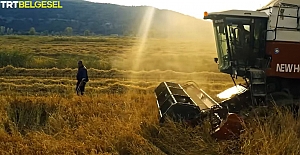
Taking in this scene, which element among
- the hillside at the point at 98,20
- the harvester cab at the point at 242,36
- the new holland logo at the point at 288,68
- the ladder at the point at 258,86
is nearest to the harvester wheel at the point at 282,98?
the ladder at the point at 258,86

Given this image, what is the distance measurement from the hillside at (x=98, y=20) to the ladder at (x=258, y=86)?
305 feet

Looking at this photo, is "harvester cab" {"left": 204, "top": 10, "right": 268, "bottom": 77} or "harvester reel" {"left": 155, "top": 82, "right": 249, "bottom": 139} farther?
"harvester cab" {"left": 204, "top": 10, "right": 268, "bottom": 77}

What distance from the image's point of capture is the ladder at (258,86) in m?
7.34

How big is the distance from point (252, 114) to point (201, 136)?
1.35 metres

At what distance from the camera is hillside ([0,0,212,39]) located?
400 feet

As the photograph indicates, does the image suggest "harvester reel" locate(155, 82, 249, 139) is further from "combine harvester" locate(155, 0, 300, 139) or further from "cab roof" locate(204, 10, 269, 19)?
"cab roof" locate(204, 10, 269, 19)

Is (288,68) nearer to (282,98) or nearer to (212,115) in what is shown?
(282,98)

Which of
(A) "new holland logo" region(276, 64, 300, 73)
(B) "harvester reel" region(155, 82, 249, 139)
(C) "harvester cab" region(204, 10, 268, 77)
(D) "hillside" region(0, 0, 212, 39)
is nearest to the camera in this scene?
(B) "harvester reel" region(155, 82, 249, 139)

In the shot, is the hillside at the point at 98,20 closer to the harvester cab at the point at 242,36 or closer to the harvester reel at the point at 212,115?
the harvester cab at the point at 242,36

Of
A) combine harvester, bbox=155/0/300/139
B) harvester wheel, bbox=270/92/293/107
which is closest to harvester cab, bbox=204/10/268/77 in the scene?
combine harvester, bbox=155/0/300/139

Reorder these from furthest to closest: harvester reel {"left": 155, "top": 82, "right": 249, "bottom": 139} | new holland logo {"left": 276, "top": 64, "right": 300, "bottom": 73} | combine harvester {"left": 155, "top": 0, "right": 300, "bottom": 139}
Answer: new holland logo {"left": 276, "top": 64, "right": 300, "bottom": 73} → combine harvester {"left": 155, "top": 0, "right": 300, "bottom": 139} → harvester reel {"left": 155, "top": 82, "right": 249, "bottom": 139}

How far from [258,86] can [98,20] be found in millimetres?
138264

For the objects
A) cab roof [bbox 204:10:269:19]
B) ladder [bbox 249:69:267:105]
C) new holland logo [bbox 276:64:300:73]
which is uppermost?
cab roof [bbox 204:10:269:19]

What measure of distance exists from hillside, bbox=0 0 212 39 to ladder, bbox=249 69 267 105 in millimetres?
92890
